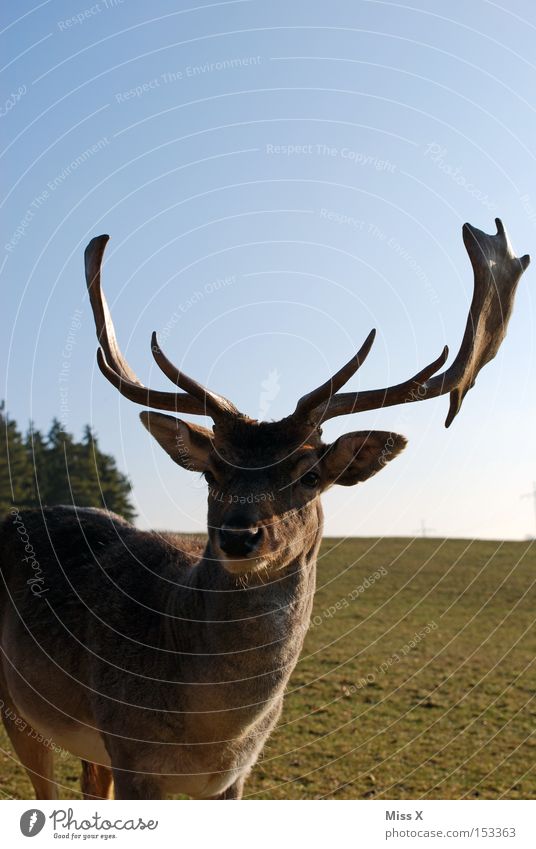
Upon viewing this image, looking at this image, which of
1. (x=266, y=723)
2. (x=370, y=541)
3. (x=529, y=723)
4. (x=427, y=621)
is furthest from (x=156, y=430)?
(x=370, y=541)

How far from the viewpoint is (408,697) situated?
1866 centimetres

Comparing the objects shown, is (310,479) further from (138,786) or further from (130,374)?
(138,786)

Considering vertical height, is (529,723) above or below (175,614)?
below

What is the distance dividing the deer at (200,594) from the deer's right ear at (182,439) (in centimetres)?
1

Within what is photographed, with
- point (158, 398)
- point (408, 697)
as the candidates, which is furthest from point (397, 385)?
point (408, 697)

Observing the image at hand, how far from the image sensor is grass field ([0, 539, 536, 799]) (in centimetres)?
1200

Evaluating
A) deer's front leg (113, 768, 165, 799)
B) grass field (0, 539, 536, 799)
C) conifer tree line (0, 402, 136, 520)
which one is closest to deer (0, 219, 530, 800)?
deer's front leg (113, 768, 165, 799)

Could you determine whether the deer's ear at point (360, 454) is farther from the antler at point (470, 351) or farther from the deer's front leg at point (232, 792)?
the deer's front leg at point (232, 792)

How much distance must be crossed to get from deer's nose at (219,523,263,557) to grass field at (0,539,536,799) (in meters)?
6.36

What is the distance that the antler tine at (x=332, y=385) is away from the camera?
6164mm

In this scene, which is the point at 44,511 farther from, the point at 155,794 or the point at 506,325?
the point at 506,325

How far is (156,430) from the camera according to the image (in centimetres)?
662

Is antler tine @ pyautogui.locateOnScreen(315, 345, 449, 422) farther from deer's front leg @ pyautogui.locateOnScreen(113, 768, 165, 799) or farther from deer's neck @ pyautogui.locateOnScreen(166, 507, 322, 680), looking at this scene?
deer's front leg @ pyautogui.locateOnScreen(113, 768, 165, 799)
